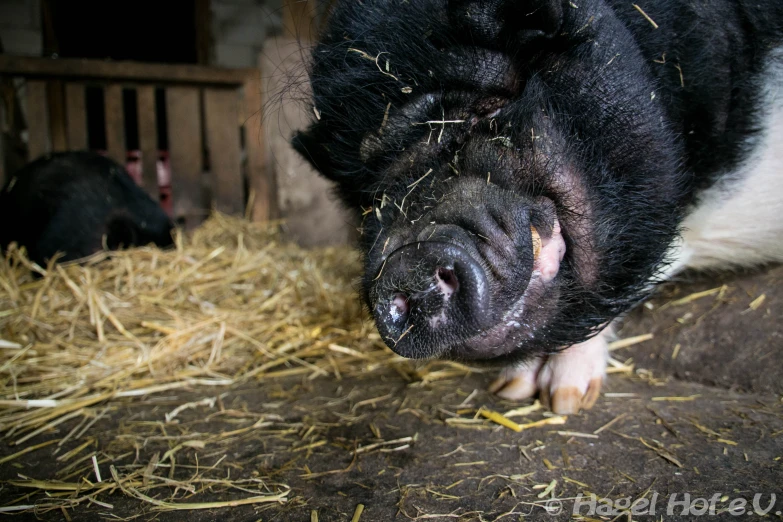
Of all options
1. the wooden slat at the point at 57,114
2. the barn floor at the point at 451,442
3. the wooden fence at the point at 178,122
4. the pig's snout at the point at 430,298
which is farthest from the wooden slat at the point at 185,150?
the pig's snout at the point at 430,298

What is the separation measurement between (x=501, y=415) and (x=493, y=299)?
783mm

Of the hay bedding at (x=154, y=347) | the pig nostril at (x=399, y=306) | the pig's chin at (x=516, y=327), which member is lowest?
the hay bedding at (x=154, y=347)

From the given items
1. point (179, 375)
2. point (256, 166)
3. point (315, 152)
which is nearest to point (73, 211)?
point (256, 166)

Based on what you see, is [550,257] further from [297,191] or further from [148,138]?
[148,138]

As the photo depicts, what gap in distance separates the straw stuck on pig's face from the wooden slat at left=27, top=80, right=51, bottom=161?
4566 mm

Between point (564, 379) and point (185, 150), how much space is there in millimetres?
4773

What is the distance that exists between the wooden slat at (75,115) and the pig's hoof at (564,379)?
492 centimetres

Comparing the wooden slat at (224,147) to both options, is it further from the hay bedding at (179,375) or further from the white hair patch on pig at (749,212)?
the white hair patch on pig at (749,212)

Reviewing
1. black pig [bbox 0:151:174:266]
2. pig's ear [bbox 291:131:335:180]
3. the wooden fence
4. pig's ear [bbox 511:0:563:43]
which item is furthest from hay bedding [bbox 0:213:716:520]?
the wooden fence

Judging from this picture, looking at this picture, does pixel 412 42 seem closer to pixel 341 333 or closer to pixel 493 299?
pixel 493 299

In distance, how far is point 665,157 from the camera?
6.09ft

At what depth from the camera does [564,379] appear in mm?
2238

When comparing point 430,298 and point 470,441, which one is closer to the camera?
point 430,298

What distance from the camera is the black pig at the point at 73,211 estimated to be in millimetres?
4219
